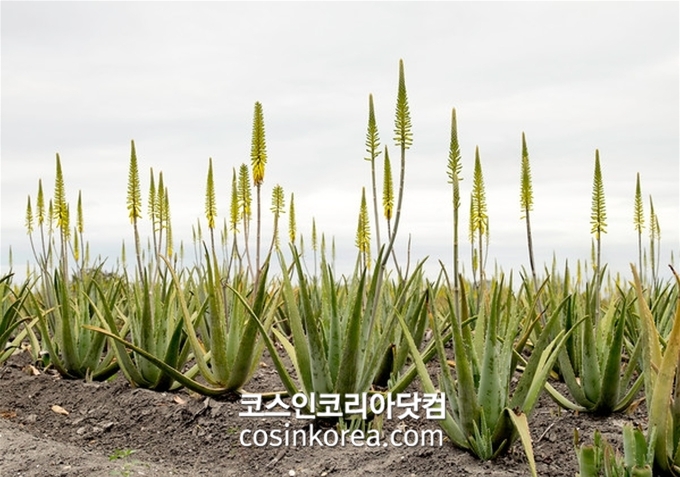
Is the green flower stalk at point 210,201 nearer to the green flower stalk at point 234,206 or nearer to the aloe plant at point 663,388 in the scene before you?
the green flower stalk at point 234,206

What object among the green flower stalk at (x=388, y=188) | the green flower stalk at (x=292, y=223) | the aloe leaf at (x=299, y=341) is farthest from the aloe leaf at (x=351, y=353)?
the green flower stalk at (x=292, y=223)

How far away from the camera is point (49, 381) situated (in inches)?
205

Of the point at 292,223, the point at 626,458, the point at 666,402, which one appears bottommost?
the point at 626,458

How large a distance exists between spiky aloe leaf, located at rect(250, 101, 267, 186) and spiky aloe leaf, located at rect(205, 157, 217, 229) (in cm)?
79

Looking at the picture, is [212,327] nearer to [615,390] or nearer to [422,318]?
[422,318]

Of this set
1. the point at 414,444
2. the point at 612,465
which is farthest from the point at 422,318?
the point at 612,465

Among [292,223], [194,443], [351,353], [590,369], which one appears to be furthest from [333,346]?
[292,223]

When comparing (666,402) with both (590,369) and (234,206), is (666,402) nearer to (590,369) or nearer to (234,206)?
(590,369)

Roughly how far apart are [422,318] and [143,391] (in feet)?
5.99

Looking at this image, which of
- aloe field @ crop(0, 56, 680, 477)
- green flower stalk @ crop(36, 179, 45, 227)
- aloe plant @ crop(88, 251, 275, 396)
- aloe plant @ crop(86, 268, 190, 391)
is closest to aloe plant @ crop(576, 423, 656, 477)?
aloe field @ crop(0, 56, 680, 477)

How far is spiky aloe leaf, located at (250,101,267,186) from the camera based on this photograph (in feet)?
12.6

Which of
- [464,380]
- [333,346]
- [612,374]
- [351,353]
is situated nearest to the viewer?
[464,380]

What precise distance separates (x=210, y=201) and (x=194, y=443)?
60.8 inches

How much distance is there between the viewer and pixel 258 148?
3842mm
